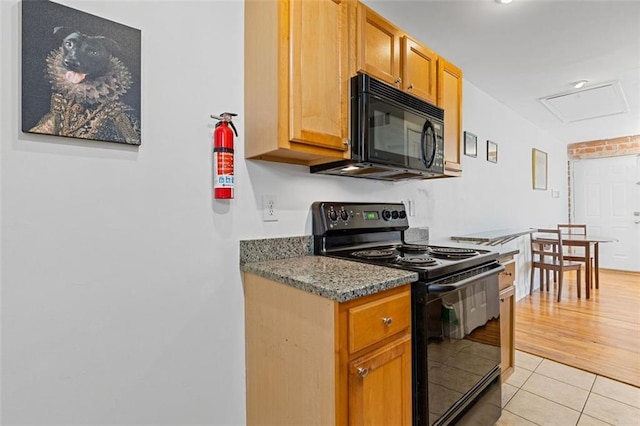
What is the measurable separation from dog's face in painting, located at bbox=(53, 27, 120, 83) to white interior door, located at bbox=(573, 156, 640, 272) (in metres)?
7.39

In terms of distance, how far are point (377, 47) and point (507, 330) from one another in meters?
1.83

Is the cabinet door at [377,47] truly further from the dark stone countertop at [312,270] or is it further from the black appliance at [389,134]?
the dark stone countertop at [312,270]

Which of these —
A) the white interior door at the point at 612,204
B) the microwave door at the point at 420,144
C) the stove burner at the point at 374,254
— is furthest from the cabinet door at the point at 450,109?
the white interior door at the point at 612,204

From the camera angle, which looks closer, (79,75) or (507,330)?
(79,75)

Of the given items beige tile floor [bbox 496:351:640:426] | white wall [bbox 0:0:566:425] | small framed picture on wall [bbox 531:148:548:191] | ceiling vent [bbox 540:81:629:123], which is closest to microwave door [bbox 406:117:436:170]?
white wall [bbox 0:0:566:425]

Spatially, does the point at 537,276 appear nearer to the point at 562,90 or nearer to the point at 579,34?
the point at 562,90

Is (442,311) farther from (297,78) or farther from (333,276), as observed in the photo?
(297,78)

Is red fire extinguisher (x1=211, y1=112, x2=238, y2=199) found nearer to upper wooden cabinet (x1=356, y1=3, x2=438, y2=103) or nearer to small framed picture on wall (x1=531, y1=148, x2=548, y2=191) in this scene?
upper wooden cabinet (x1=356, y1=3, x2=438, y2=103)

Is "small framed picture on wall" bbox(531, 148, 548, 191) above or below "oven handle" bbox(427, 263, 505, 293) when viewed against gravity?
above

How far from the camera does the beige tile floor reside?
1833 mm

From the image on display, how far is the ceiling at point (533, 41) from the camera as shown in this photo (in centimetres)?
202

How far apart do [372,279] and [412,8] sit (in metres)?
1.75

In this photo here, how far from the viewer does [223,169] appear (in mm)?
1366

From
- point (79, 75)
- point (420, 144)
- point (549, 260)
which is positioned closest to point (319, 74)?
point (420, 144)
